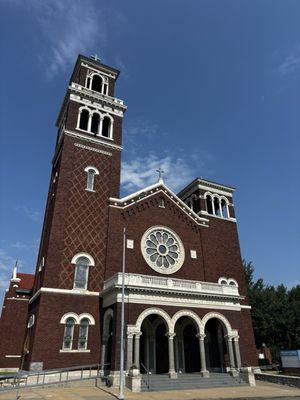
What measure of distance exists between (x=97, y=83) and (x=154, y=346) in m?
28.8

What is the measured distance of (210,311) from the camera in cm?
2641

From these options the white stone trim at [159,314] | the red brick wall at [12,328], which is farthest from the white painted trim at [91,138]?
the red brick wall at [12,328]

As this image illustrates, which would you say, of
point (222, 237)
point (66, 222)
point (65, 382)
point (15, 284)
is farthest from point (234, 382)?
point (15, 284)

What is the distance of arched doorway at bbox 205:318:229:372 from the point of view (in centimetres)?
2744

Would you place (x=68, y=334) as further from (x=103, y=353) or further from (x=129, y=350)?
(x=129, y=350)

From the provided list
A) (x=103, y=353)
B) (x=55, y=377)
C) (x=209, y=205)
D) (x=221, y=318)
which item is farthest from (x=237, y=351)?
(x=209, y=205)

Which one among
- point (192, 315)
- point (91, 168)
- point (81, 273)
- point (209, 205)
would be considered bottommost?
point (192, 315)

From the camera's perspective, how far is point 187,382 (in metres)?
22.4

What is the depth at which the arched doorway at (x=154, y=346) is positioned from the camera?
86.5 feet

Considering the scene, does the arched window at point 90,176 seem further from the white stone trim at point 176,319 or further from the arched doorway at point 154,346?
the white stone trim at point 176,319

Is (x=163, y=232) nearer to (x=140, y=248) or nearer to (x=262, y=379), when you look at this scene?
(x=140, y=248)

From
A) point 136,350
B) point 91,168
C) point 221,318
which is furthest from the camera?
point 91,168

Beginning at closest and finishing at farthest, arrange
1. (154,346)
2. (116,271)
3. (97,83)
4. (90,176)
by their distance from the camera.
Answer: (154,346), (116,271), (90,176), (97,83)

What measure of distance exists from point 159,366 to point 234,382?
232 inches
